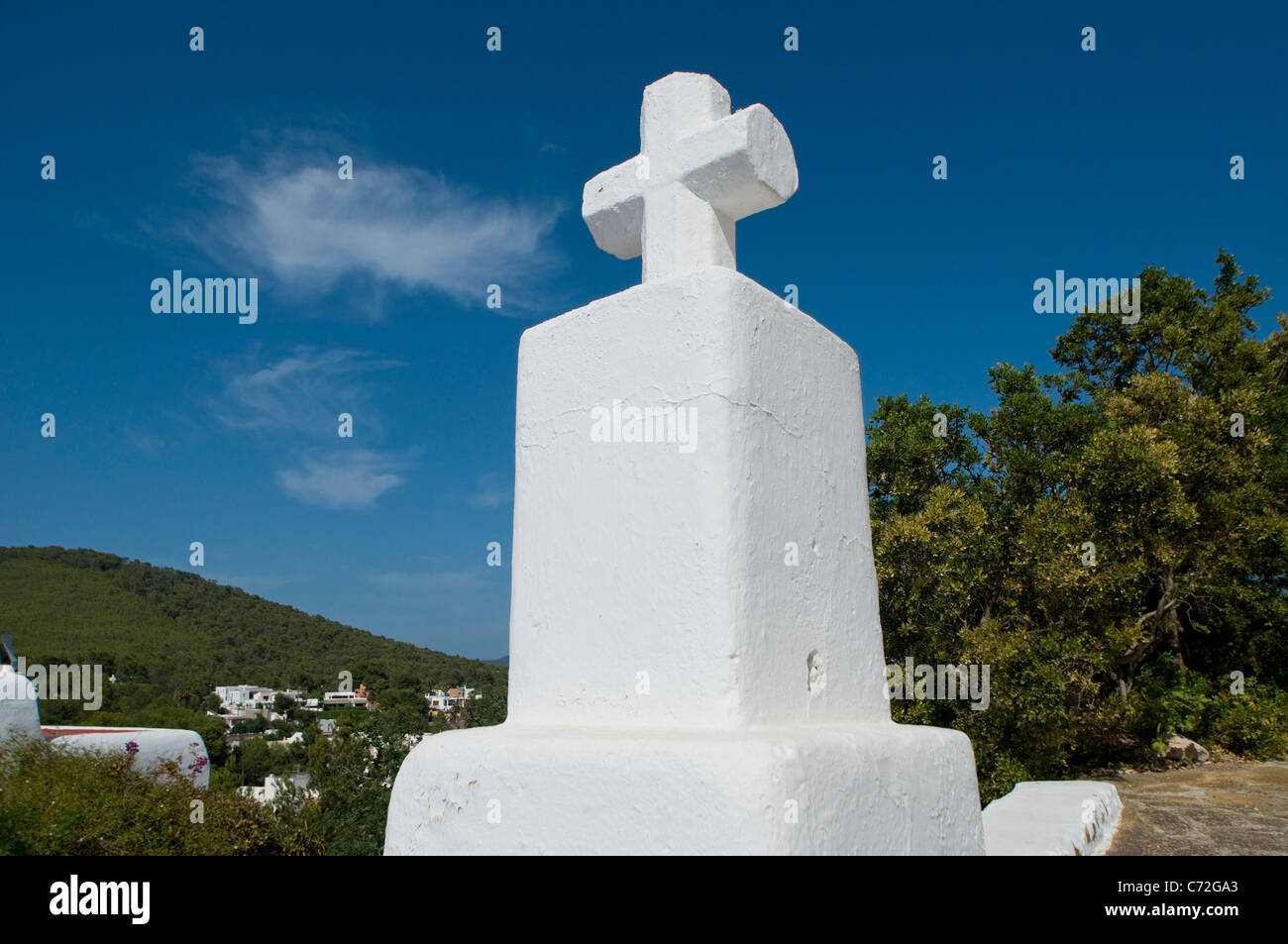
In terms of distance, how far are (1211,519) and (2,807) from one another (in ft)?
44.7

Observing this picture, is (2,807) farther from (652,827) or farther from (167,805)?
(652,827)

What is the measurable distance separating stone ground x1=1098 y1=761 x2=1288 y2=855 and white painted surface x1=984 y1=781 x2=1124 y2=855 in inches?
6.3

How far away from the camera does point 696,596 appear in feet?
6.30

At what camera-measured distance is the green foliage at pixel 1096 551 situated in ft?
30.2

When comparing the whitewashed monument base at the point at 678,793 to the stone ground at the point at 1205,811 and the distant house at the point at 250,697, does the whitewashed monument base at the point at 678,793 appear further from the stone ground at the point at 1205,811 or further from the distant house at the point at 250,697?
the distant house at the point at 250,697

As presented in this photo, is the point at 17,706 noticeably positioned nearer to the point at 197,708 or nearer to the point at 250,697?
the point at 197,708

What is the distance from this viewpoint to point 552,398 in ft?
7.75

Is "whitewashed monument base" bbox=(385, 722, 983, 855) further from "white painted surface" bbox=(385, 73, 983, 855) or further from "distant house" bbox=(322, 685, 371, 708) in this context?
"distant house" bbox=(322, 685, 371, 708)

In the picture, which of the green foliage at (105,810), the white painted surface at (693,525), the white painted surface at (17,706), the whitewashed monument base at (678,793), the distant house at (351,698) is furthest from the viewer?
the distant house at (351,698)

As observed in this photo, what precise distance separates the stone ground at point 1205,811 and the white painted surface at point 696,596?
465cm

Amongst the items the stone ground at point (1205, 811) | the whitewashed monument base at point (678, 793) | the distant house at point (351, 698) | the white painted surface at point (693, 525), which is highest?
the white painted surface at point (693, 525)

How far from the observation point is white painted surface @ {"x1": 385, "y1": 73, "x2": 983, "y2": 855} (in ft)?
5.67

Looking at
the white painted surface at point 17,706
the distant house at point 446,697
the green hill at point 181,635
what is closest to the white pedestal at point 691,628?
the white painted surface at point 17,706

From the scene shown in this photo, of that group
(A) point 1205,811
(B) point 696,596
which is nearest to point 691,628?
(B) point 696,596
